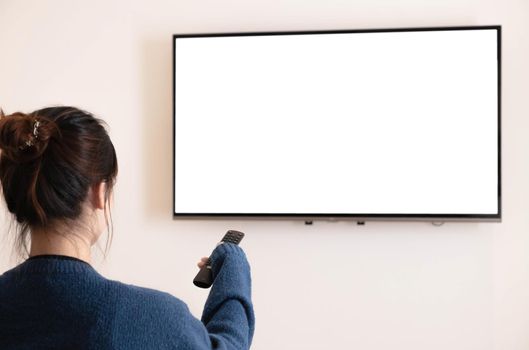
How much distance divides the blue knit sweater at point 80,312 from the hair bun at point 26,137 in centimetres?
17

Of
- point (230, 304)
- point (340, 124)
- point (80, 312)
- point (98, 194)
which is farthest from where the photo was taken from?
point (340, 124)

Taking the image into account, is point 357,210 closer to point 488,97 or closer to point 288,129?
point 288,129

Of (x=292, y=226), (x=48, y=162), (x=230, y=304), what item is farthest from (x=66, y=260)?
(x=292, y=226)

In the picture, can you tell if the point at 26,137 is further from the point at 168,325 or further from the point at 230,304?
the point at 230,304

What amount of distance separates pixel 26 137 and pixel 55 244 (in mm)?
180

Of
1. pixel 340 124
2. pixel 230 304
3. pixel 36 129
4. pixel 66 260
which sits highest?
pixel 340 124

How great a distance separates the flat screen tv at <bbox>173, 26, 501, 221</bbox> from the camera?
7.61 ft

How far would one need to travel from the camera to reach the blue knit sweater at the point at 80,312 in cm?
88

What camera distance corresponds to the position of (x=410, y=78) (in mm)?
2350

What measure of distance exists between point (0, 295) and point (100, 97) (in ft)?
5.83

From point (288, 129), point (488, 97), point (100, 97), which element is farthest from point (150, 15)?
point (488, 97)

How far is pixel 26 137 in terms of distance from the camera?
925mm

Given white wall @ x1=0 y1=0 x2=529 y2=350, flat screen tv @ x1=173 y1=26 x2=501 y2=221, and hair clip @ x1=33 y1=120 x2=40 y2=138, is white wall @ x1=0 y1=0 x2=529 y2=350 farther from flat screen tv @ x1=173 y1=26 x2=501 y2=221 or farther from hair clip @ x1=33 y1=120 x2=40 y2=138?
hair clip @ x1=33 y1=120 x2=40 y2=138

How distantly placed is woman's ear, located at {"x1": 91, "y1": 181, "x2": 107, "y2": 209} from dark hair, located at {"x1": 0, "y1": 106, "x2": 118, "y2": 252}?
1 centimetres
